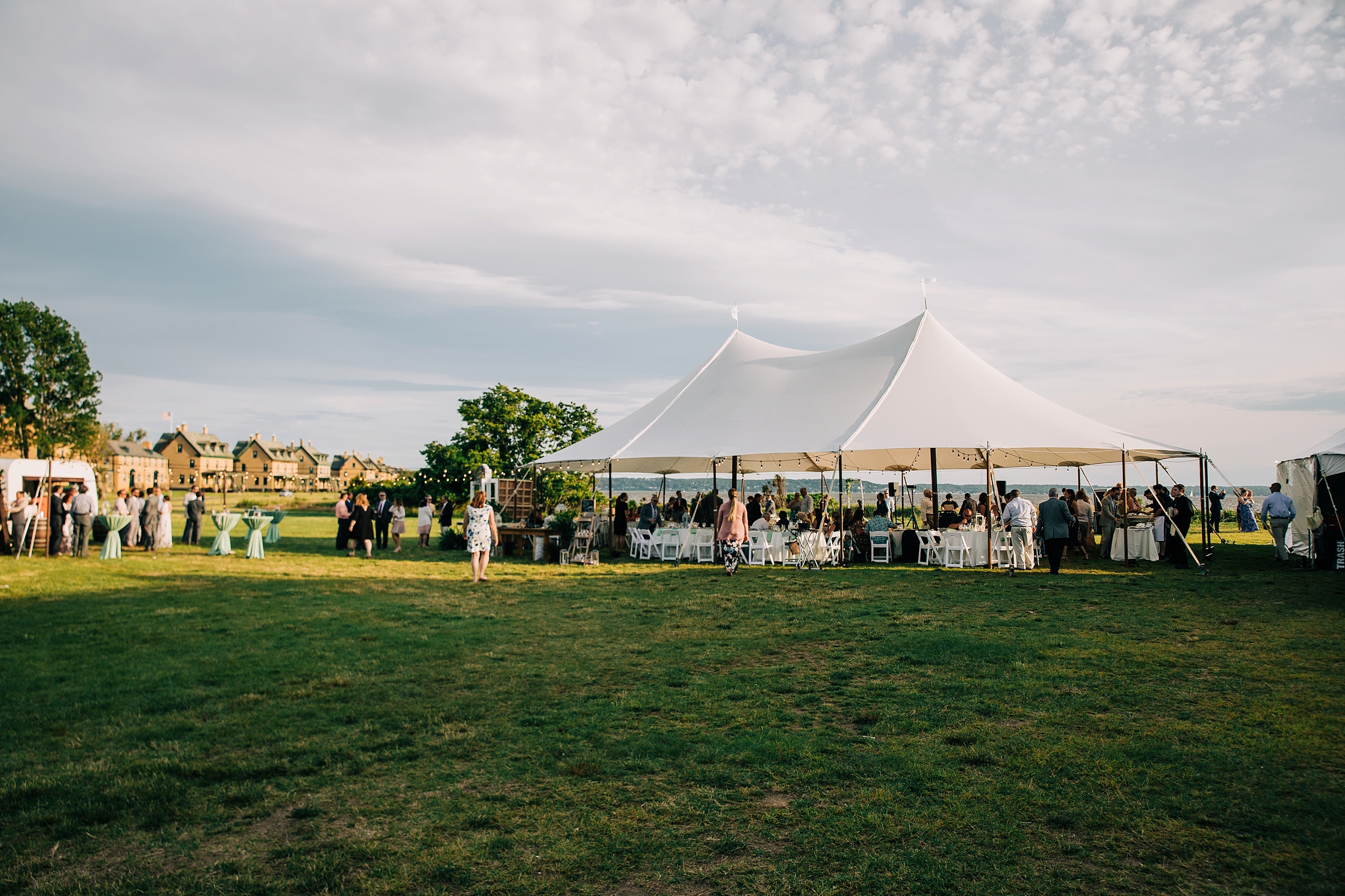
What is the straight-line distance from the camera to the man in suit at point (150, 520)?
52.3 ft

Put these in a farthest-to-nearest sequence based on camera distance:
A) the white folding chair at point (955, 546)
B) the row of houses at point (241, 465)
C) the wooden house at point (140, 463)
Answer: the row of houses at point (241, 465) → the wooden house at point (140, 463) → the white folding chair at point (955, 546)

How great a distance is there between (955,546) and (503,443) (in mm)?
20768

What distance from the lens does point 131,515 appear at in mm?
15953

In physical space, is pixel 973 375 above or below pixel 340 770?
above

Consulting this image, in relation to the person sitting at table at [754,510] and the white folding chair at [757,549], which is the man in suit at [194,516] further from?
the white folding chair at [757,549]

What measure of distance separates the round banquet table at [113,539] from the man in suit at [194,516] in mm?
2734

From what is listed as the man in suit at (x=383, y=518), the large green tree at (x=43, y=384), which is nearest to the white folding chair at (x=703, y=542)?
the man in suit at (x=383, y=518)

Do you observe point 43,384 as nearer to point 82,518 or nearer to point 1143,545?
point 82,518

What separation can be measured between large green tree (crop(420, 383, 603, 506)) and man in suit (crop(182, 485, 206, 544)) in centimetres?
1127

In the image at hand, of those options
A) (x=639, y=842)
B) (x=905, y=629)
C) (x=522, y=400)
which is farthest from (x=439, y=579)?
(x=522, y=400)

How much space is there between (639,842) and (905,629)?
5050 millimetres

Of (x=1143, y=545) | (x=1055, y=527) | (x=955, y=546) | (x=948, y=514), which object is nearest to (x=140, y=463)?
(x=948, y=514)

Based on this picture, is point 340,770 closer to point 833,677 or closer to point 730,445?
point 833,677

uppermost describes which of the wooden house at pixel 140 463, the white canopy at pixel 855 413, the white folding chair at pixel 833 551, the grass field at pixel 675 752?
the wooden house at pixel 140 463
